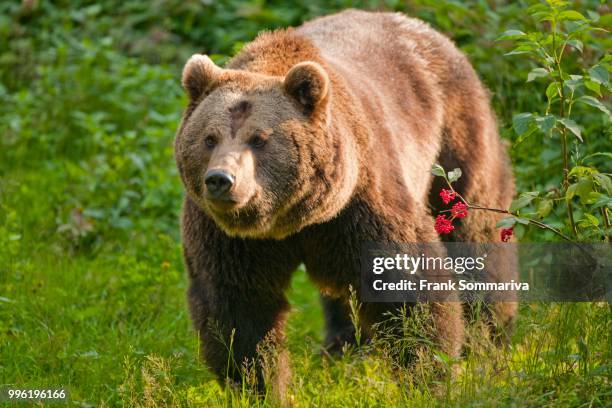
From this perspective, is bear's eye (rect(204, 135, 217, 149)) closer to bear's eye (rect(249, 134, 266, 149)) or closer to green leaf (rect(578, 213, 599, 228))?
bear's eye (rect(249, 134, 266, 149))

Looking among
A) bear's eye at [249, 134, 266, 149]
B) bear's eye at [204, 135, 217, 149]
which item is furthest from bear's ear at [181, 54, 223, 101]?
bear's eye at [249, 134, 266, 149]

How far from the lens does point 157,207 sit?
925 centimetres

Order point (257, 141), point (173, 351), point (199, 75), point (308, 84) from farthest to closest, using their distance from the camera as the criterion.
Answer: point (173, 351) < point (199, 75) < point (308, 84) < point (257, 141)

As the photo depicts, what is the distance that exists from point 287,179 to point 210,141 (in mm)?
494

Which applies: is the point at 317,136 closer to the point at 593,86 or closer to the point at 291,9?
the point at 593,86

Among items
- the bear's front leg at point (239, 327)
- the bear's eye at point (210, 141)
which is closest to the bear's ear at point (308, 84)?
the bear's eye at point (210, 141)

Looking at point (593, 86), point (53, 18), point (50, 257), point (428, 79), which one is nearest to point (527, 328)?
Result: point (593, 86)

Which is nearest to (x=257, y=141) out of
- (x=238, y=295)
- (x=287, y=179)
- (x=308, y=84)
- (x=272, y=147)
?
(x=272, y=147)

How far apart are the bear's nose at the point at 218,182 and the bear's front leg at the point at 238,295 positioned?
0.86 meters

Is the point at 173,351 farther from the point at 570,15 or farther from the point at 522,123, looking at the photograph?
the point at 570,15

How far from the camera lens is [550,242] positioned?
8.02 m

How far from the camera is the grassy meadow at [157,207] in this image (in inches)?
205

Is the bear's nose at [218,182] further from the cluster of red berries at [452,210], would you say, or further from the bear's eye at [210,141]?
the cluster of red berries at [452,210]

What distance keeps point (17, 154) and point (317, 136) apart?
522 cm
